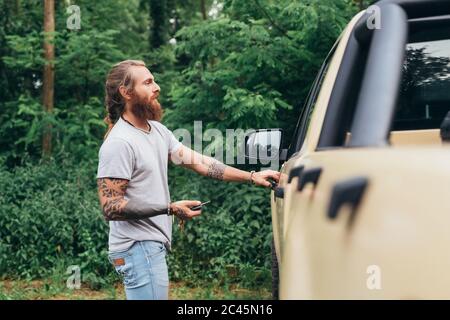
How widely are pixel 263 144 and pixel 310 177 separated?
2.04m

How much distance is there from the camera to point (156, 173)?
311 cm

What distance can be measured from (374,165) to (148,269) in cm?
187

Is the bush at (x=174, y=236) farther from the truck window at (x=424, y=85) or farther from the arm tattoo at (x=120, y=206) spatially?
→ the arm tattoo at (x=120, y=206)

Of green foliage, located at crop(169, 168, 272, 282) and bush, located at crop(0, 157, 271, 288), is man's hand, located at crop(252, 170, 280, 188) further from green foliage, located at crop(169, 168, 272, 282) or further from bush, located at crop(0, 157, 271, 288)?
green foliage, located at crop(169, 168, 272, 282)

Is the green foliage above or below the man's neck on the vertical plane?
below

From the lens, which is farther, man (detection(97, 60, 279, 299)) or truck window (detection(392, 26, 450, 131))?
truck window (detection(392, 26, 450, 131))

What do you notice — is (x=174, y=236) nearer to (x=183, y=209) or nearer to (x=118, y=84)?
(x=118, y=84)

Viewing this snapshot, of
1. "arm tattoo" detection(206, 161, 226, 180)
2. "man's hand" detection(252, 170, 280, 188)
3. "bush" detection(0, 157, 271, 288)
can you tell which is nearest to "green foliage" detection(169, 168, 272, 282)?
"bush" detection(0, 157, 271, 288)

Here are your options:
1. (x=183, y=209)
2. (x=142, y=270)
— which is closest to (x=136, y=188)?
(x=183, y=209)

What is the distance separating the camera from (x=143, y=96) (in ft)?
10.2

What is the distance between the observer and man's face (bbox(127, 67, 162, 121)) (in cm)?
311

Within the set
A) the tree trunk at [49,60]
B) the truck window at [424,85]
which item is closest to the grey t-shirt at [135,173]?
the truck window at [424,85]

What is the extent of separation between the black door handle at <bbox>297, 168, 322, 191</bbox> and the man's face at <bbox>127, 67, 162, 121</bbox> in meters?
1.55
